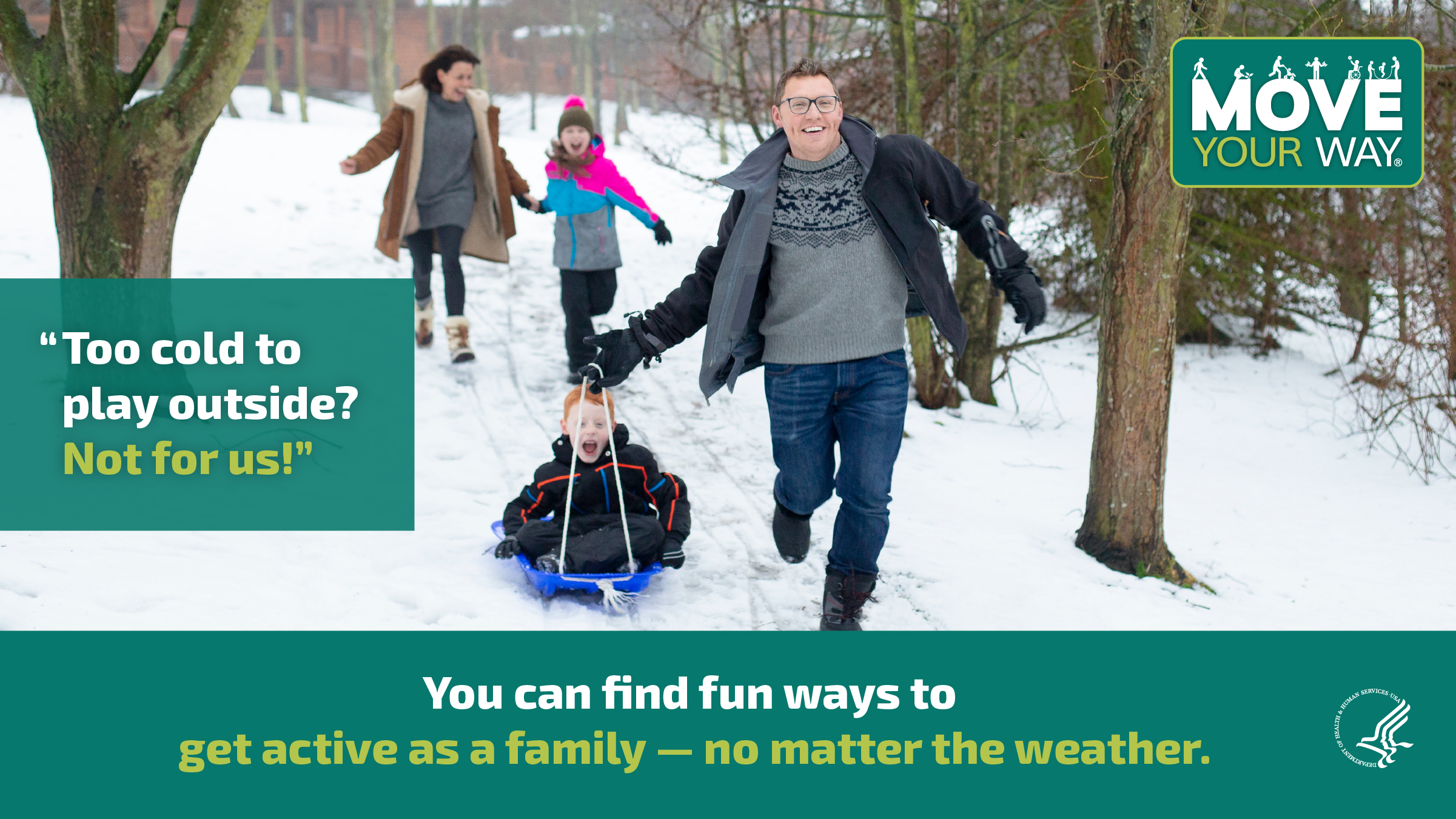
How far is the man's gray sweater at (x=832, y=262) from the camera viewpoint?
3377mm

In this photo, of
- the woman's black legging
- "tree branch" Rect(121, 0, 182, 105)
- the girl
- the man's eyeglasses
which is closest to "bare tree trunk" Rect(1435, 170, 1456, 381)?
the girl

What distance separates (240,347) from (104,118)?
7.28 feet

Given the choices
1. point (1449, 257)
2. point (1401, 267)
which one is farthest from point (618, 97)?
point (1449, 257)

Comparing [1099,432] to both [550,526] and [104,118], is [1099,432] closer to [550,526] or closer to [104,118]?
[550,526]

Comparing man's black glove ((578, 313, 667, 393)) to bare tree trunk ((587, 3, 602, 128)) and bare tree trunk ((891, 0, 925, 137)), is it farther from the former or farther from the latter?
bare tree trunk ((587, 3, 602, 128))

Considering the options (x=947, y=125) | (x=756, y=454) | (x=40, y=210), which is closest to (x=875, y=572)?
(x=756, y=454)

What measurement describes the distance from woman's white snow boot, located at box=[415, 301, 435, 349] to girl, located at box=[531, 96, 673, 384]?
1240 mm

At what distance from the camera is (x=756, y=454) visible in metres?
6.34

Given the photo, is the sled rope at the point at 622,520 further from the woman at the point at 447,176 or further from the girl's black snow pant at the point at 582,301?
the woman at the point at 447,176

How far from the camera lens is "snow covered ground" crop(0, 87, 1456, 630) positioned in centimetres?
403

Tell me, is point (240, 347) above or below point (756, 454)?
above

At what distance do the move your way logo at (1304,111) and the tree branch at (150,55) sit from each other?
483 centimetres

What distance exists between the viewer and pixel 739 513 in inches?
210

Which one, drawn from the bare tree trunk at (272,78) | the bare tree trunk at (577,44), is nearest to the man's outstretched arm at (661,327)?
the bare tree trunk at (272,78)
